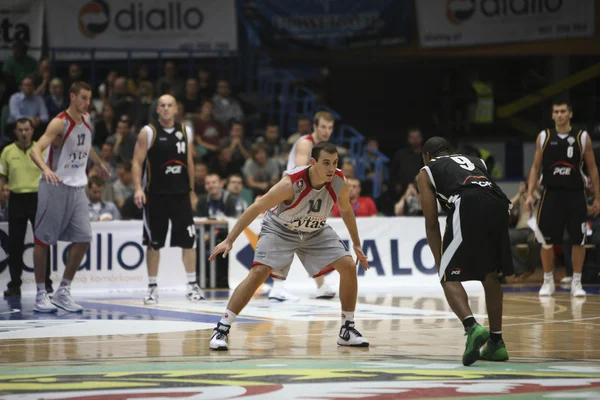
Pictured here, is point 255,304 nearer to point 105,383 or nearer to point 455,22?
point 105,383

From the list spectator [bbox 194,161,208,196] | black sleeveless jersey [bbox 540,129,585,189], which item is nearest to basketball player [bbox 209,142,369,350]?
black sleeveless jersey [bbox 540,129,585,189]

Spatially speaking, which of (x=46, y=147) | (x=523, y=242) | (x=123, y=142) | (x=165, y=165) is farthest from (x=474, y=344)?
(x=123, y=142)

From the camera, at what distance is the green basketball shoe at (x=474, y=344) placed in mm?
6414

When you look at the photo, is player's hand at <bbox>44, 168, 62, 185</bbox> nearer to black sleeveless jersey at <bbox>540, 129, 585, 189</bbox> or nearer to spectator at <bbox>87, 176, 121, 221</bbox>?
spectator at <bbox>87, 176, 121, 221</bbox>

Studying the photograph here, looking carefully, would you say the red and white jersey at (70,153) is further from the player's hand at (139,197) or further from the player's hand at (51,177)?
the player's hand at (139,197)

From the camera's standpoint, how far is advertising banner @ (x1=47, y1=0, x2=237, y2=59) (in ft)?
61.0

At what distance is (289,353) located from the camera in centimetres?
719

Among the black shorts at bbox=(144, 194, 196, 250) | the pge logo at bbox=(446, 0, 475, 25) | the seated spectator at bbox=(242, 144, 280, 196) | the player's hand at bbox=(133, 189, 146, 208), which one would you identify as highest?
the pge logo at bbox=(446, 0, 475, 25)

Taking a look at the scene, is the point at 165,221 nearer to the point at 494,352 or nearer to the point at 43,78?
the point at 494,352

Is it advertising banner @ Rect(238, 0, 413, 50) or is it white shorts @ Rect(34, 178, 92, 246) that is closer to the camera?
white shorts @ Rect(34, 178, 92, 246)

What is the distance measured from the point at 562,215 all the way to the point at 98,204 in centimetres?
611

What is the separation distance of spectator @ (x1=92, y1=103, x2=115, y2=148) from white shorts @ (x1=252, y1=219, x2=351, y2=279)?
9415 millimetres

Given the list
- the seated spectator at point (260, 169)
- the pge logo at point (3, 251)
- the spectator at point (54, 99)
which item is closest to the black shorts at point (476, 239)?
→ the pge logo at point (3, 251)

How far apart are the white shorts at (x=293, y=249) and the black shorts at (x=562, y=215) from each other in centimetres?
473
